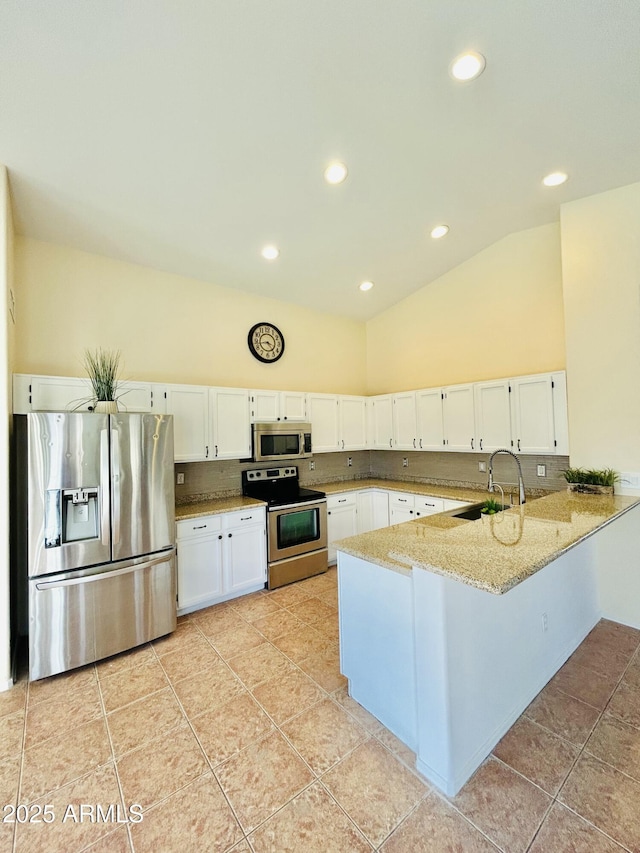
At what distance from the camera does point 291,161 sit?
8.27 ft

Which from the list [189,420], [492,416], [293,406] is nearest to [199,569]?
[189,420]

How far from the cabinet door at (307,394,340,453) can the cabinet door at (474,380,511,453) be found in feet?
5.70

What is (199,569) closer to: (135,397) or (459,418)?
(135,397)

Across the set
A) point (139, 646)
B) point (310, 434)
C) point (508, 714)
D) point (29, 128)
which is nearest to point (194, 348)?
point (310, 434)

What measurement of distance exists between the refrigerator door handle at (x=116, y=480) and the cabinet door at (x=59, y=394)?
0.53m

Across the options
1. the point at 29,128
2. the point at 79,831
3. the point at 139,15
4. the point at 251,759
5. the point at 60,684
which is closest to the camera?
the point at 79,831

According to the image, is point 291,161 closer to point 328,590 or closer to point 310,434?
point 310,434

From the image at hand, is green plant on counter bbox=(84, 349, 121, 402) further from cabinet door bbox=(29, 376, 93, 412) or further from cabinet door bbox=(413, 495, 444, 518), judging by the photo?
cabinet door bbox=(413, 495, 444, 518)

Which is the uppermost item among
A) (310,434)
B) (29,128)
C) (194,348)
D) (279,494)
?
(29,128)

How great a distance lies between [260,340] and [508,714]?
13.2 ft

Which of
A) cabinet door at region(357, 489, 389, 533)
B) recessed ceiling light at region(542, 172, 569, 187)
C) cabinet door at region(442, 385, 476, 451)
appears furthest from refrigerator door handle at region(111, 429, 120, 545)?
recessed ceiling light at region(542, 172, 569, 187)

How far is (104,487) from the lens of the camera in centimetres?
261

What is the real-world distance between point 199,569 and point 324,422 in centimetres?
225

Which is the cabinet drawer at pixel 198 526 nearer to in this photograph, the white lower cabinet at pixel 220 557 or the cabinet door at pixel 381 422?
the white lower cabinet at pixel 220 557
